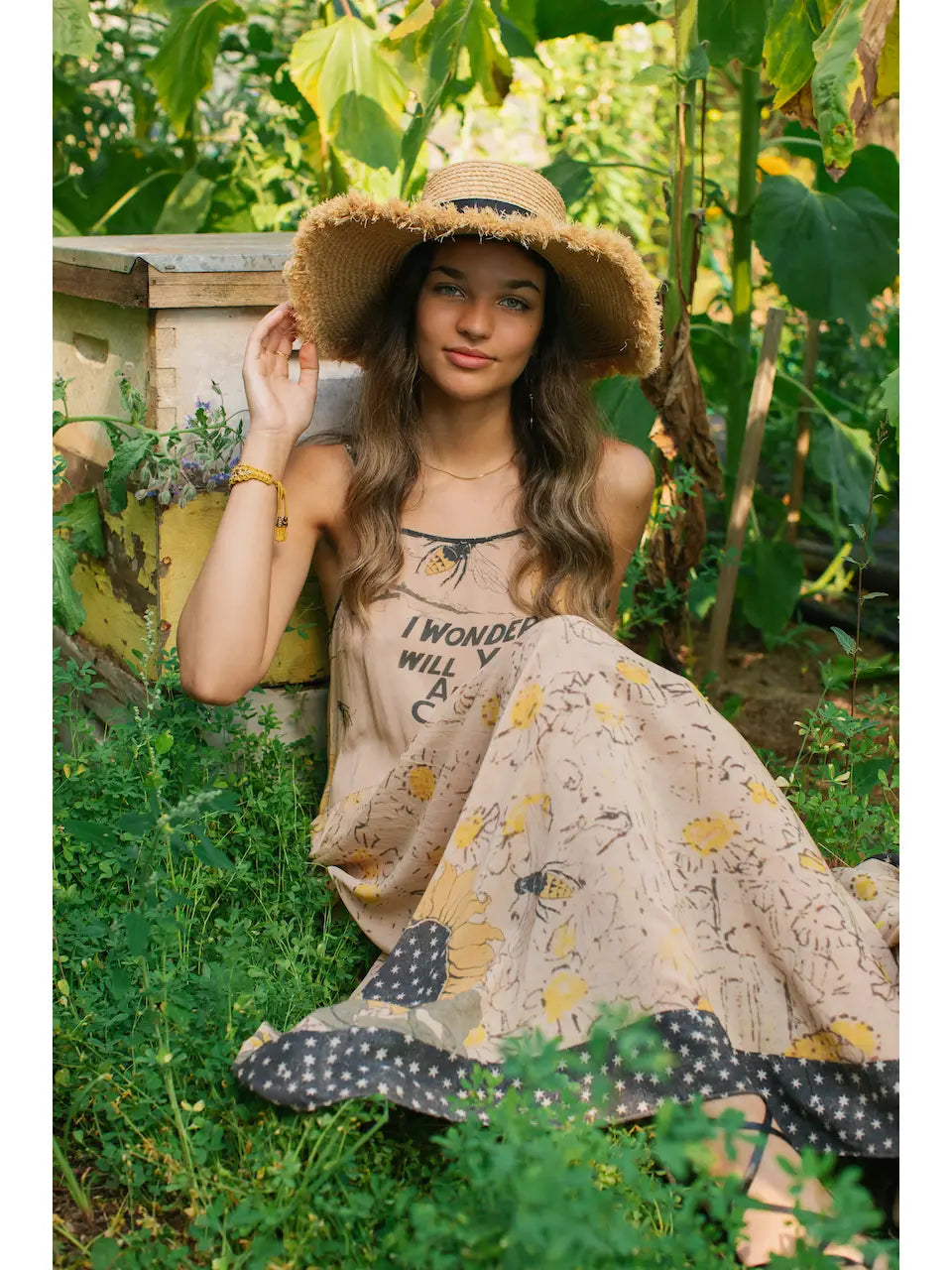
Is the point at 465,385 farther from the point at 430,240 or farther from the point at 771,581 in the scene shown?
the point at 771,581

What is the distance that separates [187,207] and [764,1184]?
10.4ft

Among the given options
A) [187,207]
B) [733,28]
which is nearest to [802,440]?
[733,28]

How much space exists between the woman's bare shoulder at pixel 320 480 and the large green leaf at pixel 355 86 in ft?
2.86

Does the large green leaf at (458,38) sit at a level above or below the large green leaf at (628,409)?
above

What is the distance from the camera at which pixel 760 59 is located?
297cm

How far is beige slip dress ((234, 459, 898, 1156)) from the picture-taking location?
1.70 m

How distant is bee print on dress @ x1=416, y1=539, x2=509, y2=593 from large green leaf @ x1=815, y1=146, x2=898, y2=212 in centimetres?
176

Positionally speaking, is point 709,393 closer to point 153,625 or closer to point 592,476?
point 592,476

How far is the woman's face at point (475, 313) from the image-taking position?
90.2 inches

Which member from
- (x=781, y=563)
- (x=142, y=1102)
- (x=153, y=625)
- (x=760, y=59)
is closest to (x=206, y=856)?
(x=142, y=1102)

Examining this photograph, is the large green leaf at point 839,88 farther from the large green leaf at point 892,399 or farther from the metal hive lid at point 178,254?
the metal hive lid at point 178,254

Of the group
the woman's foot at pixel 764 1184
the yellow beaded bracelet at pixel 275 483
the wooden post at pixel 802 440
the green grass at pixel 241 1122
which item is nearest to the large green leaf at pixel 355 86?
the yellow beaded bracelet at pixel 275 483

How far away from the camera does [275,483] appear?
87.8 inches

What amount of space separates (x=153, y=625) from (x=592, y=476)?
844 mm
